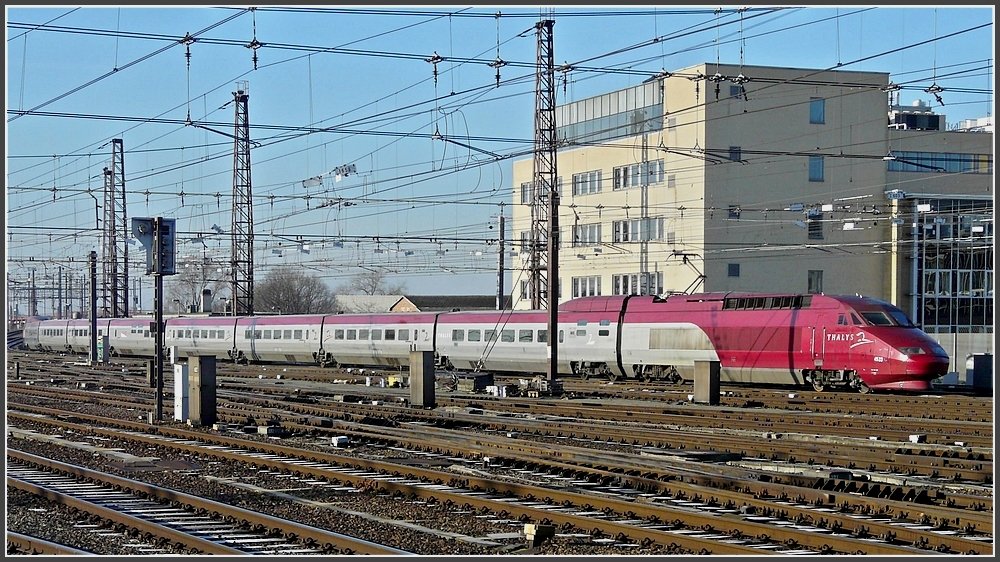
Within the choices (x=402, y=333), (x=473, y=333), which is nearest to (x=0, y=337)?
(x=473, y=333)

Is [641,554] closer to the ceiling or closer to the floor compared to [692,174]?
closer to the floor

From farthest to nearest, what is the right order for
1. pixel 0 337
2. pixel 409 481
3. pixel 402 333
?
pixel 402 333
pixel 409 481
pixel 0 337

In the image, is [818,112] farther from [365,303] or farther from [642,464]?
[365,303]

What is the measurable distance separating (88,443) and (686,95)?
44.9 metres

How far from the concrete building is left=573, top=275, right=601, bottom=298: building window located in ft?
1.88

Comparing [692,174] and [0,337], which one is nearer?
[0,337]

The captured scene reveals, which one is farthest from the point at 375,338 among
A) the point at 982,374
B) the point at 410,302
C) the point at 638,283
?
the point at 410,302

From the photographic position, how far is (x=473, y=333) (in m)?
47.1

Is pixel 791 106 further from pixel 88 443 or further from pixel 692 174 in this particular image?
pixel 88 443

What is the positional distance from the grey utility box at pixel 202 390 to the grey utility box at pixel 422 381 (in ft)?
17.9

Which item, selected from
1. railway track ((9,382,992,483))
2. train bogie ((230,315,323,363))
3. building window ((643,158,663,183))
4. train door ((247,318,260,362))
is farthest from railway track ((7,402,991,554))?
building window ((643,158,663,183))

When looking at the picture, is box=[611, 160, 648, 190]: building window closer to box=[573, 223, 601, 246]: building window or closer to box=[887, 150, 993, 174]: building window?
box=[573, 223, 601, 246]: building window

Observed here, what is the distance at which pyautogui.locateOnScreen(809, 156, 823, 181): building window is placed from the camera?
6356cm

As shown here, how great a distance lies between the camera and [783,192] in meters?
62.8
